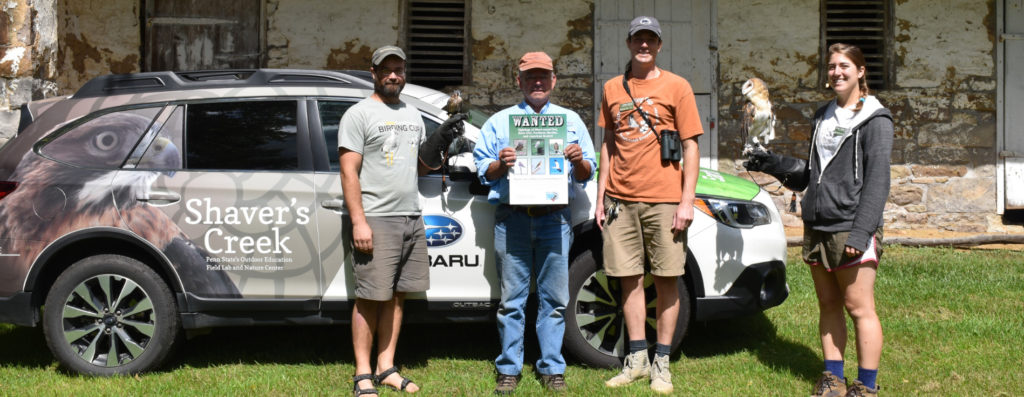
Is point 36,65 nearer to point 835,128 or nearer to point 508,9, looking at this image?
point 508,9

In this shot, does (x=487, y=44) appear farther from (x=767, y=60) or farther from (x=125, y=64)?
(x=125, y=64)

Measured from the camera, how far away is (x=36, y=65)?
256 inches

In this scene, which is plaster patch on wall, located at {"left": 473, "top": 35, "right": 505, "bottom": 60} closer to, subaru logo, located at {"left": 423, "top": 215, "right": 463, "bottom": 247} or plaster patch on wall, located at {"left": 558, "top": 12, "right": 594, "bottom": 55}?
plaster patch on wall, located at {"left": 558, "top": 12, "right": 594, "bottom": 55}

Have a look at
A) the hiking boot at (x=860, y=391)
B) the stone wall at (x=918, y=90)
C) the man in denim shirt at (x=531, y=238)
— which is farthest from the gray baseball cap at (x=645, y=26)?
the stone wall at (x=918, y=90)

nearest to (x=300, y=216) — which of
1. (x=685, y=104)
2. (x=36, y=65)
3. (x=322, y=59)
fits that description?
(x=685, y=104)

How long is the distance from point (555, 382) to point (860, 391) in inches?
57.2

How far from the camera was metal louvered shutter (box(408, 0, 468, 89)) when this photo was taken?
8.88m

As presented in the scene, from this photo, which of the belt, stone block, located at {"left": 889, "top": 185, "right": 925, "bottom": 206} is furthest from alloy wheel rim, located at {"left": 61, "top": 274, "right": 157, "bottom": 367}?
stone block, located at {"left": 889, "top": 185, "right": 925, "bottom": 206}

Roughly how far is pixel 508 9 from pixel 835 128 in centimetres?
565

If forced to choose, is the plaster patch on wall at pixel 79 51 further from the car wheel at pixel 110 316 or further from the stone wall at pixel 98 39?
the car wheel at pixel 110 316

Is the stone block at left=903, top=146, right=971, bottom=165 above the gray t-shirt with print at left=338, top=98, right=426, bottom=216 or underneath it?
above

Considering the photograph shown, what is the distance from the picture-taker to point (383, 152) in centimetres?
383

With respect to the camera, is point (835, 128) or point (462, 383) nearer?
point (835, 128)

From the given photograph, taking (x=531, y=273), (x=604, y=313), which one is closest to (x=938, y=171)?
(x=604, y=313)
